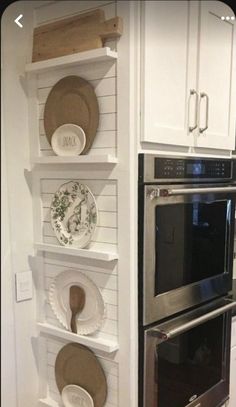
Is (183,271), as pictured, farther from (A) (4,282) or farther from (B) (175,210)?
(A) (4,282)

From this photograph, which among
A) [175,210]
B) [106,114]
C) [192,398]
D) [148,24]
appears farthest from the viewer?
[192,398]

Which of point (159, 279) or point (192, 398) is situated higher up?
point (159, 279)

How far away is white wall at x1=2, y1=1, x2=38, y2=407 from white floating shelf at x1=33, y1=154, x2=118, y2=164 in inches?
4.2

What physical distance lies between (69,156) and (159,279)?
53 cm

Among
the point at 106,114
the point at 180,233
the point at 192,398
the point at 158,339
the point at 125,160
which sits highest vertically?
the point at 106,114

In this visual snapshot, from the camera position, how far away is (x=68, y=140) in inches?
53.4

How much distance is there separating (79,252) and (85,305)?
0.71 feet

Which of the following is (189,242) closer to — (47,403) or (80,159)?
(80,159)

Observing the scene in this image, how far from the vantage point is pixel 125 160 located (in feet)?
4.07

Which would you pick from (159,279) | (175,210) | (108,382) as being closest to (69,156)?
(175,210)

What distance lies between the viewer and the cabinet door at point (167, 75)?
3.82 feet

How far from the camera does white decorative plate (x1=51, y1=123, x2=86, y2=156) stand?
52.1 inches

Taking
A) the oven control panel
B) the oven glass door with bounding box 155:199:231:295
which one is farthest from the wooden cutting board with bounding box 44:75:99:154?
the oven glass door with bounding box 155:199:231:295

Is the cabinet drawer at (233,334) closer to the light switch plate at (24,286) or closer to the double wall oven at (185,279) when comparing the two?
the double wall oven at (185,279)
